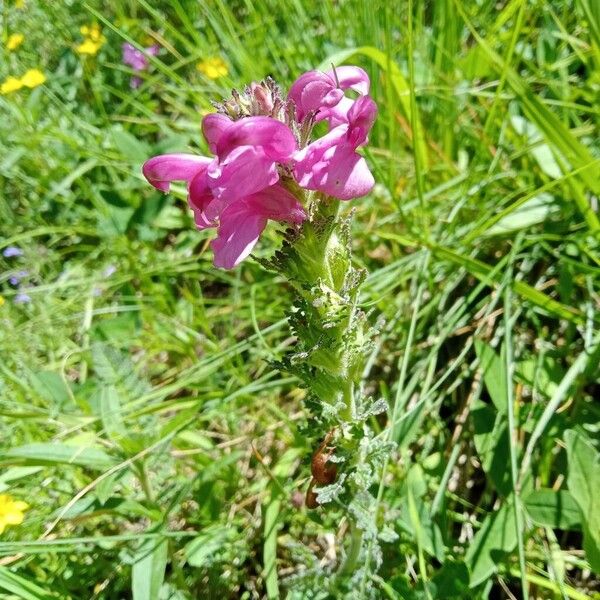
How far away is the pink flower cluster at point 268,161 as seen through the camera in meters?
1.04

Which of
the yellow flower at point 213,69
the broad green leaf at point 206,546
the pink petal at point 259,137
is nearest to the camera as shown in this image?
the pink petal at point 259,137

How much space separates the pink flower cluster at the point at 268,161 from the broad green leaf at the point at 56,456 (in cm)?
84

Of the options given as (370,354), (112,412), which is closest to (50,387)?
(112,412)

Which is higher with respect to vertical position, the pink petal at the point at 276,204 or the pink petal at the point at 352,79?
the pink petal at the point at 352,79

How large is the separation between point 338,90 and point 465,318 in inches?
42.5

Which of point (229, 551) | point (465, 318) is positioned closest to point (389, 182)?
point (465, 318)

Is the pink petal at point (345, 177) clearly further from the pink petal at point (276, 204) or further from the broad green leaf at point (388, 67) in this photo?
the broad green leaf at point (388, 67)

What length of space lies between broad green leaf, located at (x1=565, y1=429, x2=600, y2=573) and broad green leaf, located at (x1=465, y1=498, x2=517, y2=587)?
6.4 inches

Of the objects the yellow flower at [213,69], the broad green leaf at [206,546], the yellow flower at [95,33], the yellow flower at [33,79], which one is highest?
the yellow flower at [95,33]

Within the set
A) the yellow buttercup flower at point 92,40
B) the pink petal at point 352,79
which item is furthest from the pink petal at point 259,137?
the yellow buttercup flower at point 92,40

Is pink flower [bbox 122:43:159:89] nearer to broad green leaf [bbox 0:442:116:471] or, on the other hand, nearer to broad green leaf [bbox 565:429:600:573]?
broad green leaf [bbox 0:442:116:471]

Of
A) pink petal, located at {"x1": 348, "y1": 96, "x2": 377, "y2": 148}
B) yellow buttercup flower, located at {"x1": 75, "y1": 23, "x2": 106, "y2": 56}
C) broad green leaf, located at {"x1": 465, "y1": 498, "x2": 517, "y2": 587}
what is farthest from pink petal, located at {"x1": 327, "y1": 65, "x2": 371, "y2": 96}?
yellow buttercup flower, located at {"x1": 75, "y1": 23, "x2": 106, "y2": 56}

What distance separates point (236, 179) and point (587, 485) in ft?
3.60

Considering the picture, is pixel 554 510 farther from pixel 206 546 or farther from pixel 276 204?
pixel 276 204
